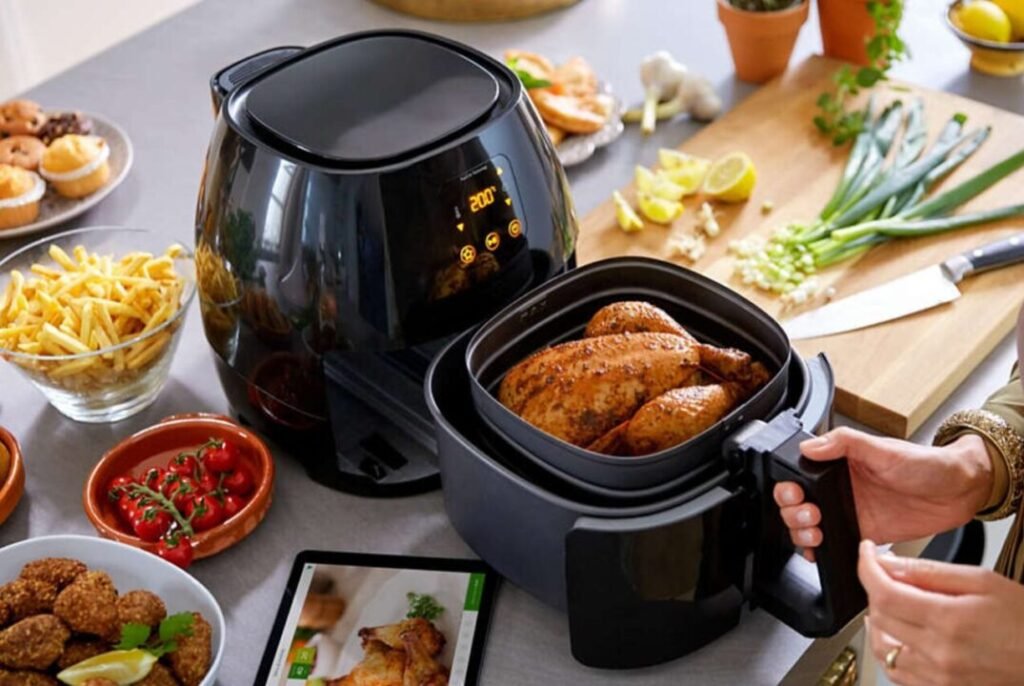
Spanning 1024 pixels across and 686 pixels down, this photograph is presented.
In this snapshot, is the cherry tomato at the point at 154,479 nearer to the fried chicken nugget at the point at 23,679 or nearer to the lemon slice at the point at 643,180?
the fried chicken nugget at the point at 23,679

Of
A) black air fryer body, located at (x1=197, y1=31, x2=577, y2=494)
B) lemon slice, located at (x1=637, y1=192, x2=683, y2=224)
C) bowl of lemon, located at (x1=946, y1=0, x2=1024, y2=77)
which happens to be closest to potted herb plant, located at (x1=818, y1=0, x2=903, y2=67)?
bowl of lemon, located at (x1=946, y1=0, x2=1024, y2=77)

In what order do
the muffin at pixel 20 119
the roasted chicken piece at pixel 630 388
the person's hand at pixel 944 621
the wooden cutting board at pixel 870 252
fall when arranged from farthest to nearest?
the muffin at pixel 20 119, the wooden cutting board at pixel 870 252, the roasted chicken piece at pixel 630 388, the person's hand at pixel 944 621

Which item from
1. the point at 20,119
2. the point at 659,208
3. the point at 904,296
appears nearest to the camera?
the point at 904,296

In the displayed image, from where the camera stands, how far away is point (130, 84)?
1770mm

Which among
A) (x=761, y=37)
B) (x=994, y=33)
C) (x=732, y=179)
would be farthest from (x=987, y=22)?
(x=732, y=179)

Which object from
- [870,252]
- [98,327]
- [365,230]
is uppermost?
[365,230]

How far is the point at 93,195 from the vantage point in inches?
59.2

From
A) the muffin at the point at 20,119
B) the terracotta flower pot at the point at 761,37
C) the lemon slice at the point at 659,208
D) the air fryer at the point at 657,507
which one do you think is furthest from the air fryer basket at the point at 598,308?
the muffin at the point at 20,119

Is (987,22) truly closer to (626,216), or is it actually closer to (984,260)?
(984,260)

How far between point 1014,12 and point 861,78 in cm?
26

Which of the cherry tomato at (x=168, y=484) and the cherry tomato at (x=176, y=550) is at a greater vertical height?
the cherry tomato at (x=168, y=484)

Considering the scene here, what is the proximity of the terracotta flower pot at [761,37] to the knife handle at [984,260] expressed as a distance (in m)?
0.46

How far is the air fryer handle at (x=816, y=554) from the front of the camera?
855mm

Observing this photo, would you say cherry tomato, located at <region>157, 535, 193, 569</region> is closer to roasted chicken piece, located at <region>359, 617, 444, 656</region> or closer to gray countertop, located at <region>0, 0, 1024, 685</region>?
gray countertop, located at <region>0, 0, 1024, 685</region>
